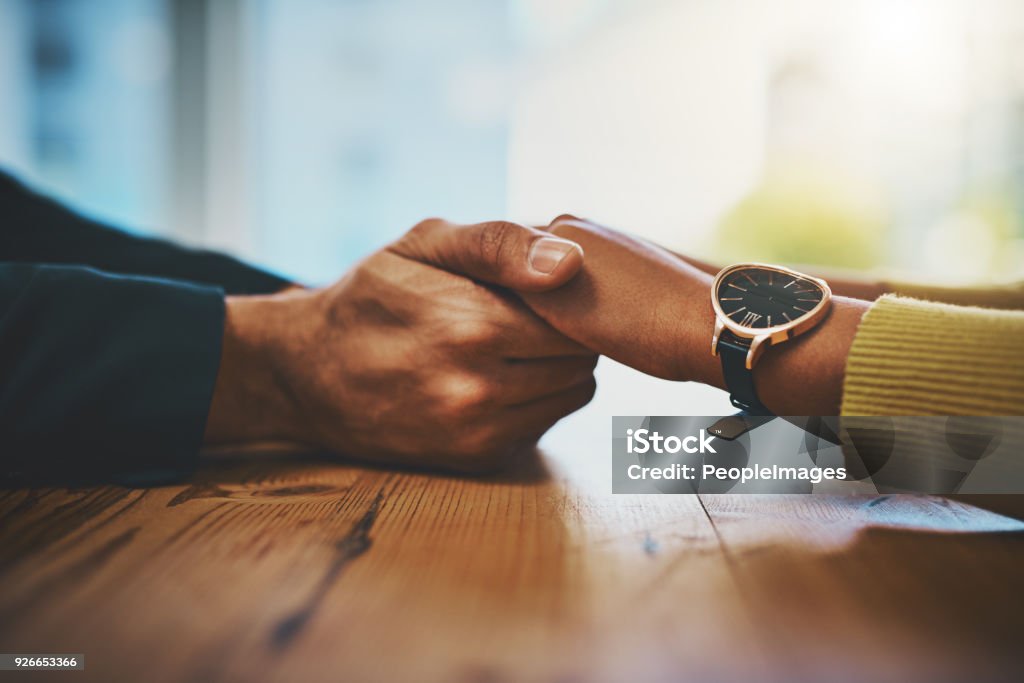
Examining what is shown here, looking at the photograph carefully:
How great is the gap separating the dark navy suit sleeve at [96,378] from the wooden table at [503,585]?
1.7 inches

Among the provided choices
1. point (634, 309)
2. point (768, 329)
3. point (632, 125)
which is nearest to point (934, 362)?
point (768, 329)

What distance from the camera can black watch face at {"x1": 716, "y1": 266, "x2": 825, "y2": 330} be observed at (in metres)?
0.56

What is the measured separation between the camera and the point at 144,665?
11.2 inches

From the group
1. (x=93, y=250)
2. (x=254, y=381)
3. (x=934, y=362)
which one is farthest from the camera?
(x=93, y=250)

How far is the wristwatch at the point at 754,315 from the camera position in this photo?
555mm

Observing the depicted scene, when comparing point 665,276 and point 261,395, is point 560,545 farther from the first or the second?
point 261,395

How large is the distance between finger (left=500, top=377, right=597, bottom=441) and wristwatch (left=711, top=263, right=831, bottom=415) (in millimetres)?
163

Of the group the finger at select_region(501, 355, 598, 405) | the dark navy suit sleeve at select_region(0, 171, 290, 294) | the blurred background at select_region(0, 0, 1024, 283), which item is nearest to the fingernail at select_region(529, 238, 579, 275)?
the finger at select_region(501, 355, 598, 405)

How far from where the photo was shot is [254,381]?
2.41 feet

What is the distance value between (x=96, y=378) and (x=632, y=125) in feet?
8.26

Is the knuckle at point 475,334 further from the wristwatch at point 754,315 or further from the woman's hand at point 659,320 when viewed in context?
the wristwatch at point 754,315

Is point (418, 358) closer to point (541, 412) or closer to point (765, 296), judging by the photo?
point (541, 412)

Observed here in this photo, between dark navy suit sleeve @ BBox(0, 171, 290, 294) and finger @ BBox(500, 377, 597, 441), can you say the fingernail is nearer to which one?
finger @ BBox(500, 377, 597, 441)

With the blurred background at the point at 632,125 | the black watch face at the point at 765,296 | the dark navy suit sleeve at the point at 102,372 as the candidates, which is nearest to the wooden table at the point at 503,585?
the dark navy suit sleeve at the point at 102,372
